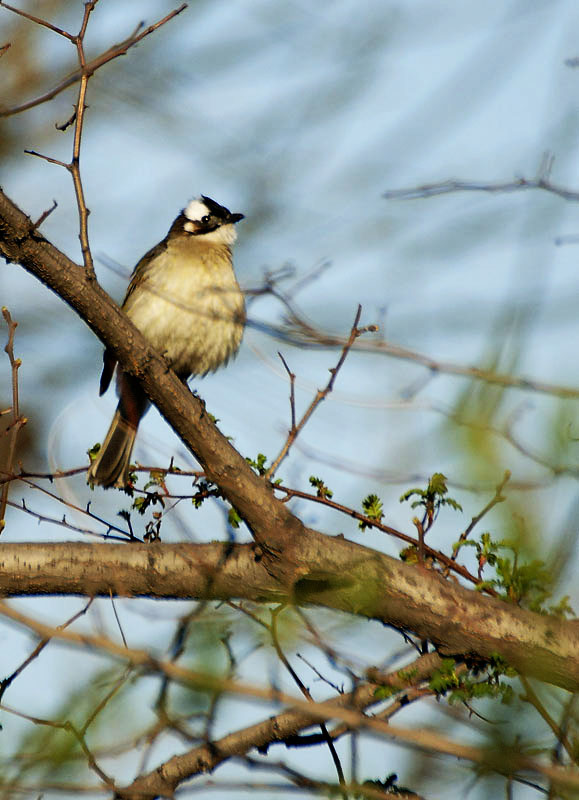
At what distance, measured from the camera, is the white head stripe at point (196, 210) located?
727 centimetres

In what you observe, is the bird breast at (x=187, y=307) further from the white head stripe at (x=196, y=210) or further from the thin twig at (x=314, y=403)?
the thin twig at (x=314, y=403)

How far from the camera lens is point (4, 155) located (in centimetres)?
696

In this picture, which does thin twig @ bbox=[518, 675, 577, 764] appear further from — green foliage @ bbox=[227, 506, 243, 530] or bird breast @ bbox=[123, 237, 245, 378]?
bird breast @ bbox=[123, 237, 245, 378]

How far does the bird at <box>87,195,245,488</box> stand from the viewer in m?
5.98

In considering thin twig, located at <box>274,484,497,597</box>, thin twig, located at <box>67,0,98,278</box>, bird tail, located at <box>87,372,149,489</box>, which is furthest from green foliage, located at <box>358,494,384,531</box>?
bird tail, located at <box>87,372,149,489</box>

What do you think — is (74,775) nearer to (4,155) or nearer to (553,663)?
(553,663)

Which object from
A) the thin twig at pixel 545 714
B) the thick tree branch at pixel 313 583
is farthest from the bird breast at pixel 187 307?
the thin twig at pixel 545 714

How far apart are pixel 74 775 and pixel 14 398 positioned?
187 cm

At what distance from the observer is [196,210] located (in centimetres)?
738

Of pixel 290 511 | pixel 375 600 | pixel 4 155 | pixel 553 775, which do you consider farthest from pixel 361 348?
pixel 4 155

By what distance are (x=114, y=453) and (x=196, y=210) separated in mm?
2317

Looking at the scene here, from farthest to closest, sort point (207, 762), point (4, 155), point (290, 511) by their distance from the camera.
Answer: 1. point (4, 155)
2. point (290, 511)
3. point (207, 762)

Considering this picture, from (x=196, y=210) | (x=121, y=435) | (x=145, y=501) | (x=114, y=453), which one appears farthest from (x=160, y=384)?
(x=196, y=210)

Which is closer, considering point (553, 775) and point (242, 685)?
point (553, 775)
